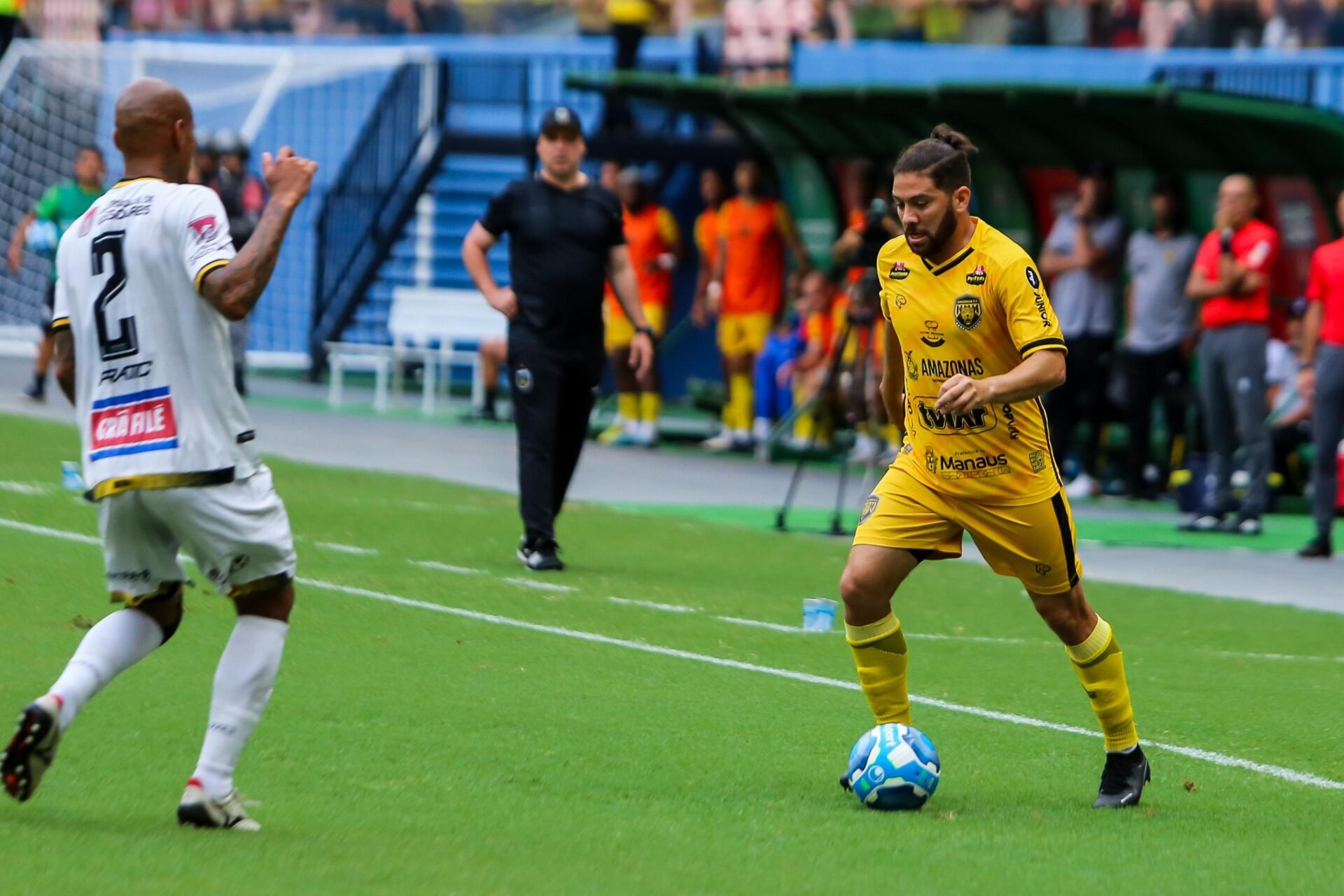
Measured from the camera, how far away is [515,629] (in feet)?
30.3

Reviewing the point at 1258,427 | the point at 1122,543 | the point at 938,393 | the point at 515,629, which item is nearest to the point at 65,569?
the point at 515,629

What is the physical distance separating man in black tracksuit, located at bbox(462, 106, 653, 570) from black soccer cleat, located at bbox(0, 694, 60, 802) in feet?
18.8

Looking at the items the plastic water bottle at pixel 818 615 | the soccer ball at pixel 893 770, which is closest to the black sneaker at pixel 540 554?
the plastic water bottle at pixel 818 615

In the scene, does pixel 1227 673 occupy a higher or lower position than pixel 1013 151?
lower

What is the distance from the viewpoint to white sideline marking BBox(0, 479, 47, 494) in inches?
505

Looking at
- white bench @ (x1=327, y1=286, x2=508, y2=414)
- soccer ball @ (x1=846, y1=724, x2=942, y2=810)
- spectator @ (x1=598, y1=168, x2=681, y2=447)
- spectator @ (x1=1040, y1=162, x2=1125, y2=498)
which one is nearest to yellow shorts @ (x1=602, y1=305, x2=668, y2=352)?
spectator @ (x1=598, y1=168, x2=681, y2=447)

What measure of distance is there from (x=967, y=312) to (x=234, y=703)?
2369 millimetres

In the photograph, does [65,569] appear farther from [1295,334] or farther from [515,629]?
[1295,334]

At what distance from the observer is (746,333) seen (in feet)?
64.6

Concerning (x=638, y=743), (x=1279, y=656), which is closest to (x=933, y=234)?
(x=638, y=743)

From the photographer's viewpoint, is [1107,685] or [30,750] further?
[1107,685]

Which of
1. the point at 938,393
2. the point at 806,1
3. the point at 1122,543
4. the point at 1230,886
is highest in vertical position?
the point at 806,1

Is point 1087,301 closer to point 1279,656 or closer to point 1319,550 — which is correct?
point 1319,550

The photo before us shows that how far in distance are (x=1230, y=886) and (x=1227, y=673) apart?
152 inches
